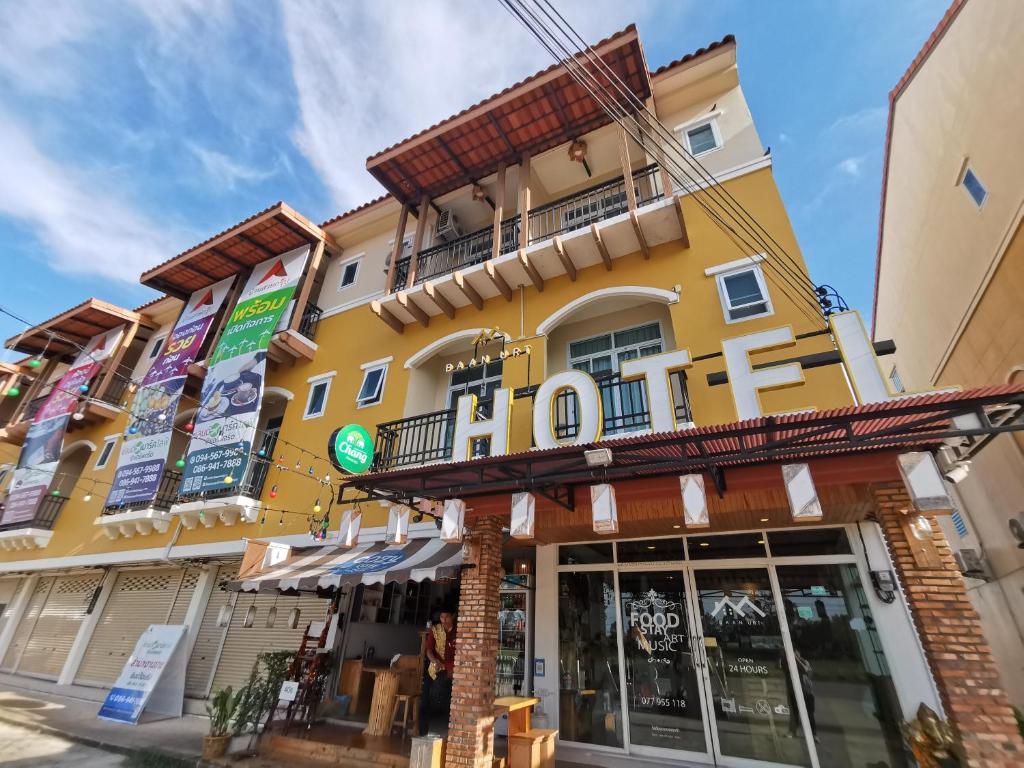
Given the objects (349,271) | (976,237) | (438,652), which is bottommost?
(438,652)

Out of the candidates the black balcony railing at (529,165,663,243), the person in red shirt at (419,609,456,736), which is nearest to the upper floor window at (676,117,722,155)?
the black balcony railing at (529,165,663,243)

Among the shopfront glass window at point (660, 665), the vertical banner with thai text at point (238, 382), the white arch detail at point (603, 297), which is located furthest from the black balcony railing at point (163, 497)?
the shopfront glass window at point (660, 665)

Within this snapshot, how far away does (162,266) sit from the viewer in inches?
589

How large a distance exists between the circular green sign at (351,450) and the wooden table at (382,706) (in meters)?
3.70

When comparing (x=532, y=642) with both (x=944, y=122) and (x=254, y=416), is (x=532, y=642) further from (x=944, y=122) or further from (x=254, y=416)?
(x=944, y=122)

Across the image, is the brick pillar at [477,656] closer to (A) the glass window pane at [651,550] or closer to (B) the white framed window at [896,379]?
(A) the glass window pane at [651,550]

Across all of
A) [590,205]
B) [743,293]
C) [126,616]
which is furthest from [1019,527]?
[126,616]

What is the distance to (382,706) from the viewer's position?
8.07 metres

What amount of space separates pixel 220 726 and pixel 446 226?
36.9ft

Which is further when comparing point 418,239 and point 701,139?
point 418,239

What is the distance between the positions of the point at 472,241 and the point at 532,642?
9.20 meters

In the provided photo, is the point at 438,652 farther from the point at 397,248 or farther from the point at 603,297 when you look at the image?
the point at 397,248

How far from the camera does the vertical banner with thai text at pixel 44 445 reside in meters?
15.2

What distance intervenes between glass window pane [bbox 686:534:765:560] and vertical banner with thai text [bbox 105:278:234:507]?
1238 cm
